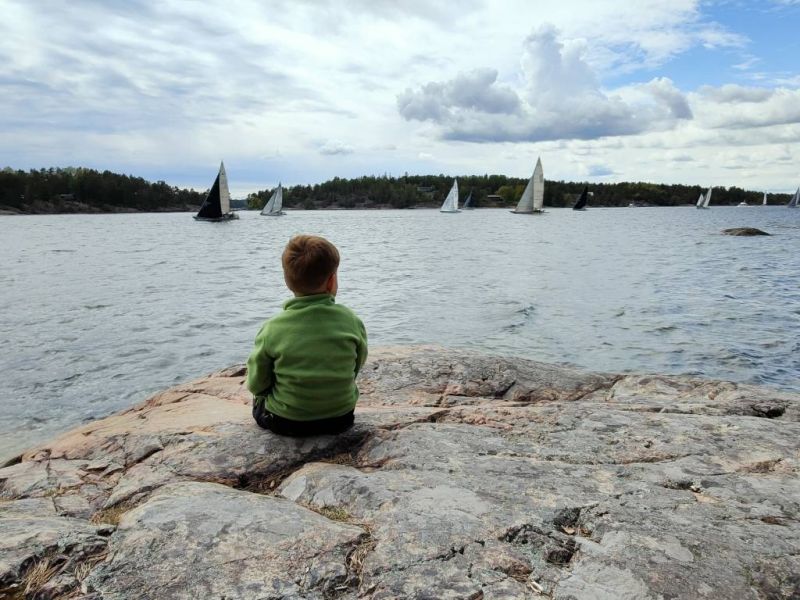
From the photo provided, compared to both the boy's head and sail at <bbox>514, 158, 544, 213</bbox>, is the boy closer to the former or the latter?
the boy's head

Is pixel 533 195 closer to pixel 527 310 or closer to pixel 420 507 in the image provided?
pixel 527 310

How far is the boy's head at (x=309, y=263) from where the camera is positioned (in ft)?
13.9

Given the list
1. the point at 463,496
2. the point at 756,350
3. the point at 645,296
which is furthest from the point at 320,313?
the point at 645,296

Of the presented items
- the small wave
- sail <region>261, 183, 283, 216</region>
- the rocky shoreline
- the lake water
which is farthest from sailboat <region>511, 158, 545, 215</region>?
the rocky shoreline

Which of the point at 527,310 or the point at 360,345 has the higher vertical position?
the point at 360,345

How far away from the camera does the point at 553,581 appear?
2.48 metres

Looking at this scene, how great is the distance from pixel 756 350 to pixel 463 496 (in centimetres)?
1153

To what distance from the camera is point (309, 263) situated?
4.24 m

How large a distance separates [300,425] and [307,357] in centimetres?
58

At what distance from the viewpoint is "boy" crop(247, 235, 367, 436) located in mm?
4281

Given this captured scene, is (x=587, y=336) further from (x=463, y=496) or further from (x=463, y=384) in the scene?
(x=463, y=496)

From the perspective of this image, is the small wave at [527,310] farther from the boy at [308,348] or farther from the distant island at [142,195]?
the distant island at [142,195]

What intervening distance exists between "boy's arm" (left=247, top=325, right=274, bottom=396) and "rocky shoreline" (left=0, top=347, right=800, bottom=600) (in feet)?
1.38

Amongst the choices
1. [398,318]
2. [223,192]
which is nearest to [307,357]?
[398,318]
